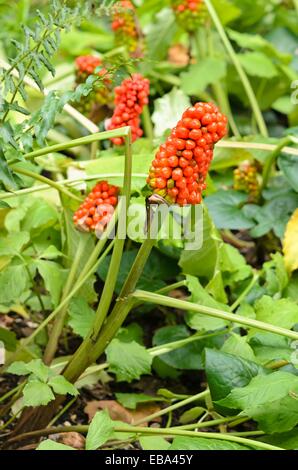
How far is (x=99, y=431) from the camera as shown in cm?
106

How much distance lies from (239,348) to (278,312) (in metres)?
0.08

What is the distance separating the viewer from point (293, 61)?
2176 millimetres

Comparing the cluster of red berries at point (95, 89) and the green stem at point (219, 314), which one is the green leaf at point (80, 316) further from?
the cluster of red berries at point (95, 89)

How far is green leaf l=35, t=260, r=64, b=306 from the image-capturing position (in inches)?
47.2

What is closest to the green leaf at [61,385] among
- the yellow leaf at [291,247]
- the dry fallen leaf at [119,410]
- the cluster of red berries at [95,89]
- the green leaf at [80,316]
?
the green leaf at [80,316]

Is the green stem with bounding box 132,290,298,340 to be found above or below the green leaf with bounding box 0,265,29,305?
below

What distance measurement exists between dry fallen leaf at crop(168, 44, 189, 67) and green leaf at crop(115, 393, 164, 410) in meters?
1.23

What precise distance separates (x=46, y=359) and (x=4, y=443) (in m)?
0.14

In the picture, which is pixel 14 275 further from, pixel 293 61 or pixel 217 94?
pixel 293 61

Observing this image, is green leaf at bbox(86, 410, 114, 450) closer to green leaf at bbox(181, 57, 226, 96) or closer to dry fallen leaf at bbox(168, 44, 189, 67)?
green leaf at bbox(181, 57, 226, 96)

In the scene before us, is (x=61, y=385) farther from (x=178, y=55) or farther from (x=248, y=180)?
(x=178, y=55)

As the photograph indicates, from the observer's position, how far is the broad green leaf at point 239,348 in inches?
45.9

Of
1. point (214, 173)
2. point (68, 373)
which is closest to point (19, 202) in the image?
point (68, 373)

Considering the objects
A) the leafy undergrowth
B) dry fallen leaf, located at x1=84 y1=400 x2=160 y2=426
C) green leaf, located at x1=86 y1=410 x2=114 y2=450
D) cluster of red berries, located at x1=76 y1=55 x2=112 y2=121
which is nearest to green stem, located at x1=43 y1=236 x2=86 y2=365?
the leafy undergrowth
